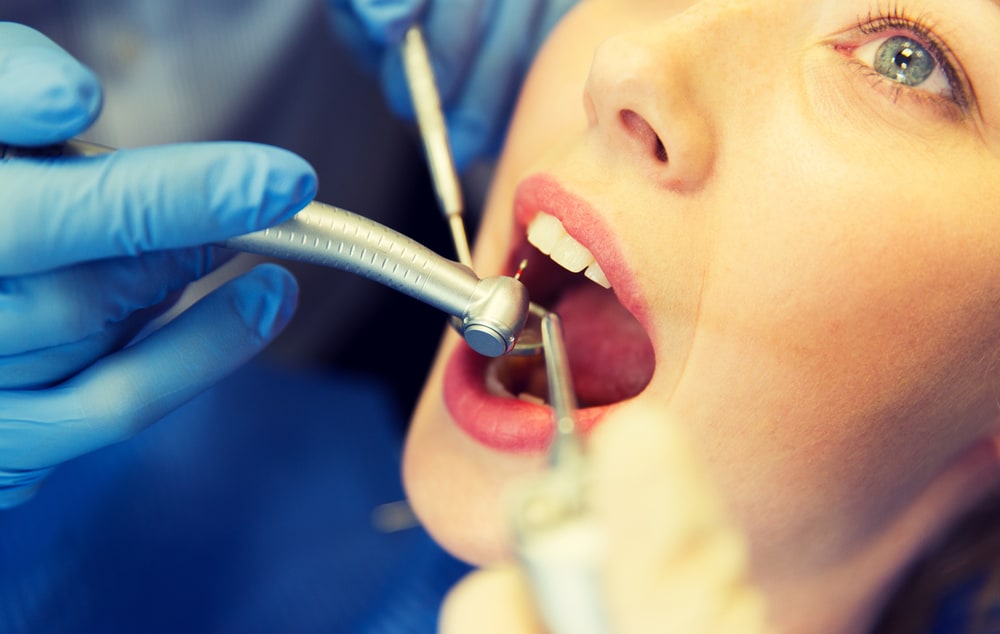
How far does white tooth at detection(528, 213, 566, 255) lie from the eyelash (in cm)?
32

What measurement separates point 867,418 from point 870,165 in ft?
0.73

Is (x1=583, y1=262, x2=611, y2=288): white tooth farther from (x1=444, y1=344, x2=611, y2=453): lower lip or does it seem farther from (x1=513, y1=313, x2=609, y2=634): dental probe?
(x1=513, y1=313, x2=609, y2=634): dental probe

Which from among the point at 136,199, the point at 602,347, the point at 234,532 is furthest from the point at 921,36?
the point at 234,532

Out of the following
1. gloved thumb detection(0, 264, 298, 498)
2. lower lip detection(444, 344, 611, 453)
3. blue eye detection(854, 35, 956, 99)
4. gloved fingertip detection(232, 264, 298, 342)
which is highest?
blue eye detection(854, 35, 956, 99)

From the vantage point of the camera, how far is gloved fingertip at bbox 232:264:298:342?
2.78 ft

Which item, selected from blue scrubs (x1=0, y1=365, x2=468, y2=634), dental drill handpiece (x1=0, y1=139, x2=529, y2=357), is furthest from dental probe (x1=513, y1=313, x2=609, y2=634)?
blue scrubs (x1=0, y1=365, x2=468, y2=634)

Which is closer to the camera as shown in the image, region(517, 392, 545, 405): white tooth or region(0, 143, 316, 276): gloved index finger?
region(0, 143, 316, 276): gloved index finger

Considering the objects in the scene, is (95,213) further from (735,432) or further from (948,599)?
(948,599)

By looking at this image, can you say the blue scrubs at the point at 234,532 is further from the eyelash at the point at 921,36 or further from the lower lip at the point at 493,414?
the eyelash at the point at 921,36

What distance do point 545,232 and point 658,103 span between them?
0.18 m

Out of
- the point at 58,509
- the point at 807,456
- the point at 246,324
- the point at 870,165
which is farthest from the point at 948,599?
the point at 58,509

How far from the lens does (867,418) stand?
2.53 ft

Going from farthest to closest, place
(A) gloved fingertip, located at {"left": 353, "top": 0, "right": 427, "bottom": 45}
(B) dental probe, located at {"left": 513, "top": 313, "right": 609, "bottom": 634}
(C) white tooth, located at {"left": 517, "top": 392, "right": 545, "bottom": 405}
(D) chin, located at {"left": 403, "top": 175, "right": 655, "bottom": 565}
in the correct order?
(A) gloved fingertip, located at {"left": 353, "top": 0, "right": 427, "bottom": 45}, (C) white tooth, located at {"left": 517, "top": 392, "right": 545, "bottom": 405}, (D) chin, located at {"left": 403, "top": 175, "right": 655, "bottom": 565}, (B) dental probe, located at {"left": 513, "top": 313, "right": 609, "bottom": 634}

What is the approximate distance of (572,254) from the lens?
825mm
